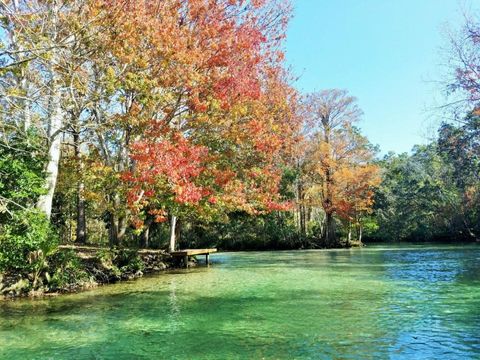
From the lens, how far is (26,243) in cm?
1139

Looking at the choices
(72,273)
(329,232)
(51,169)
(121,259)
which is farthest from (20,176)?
(329,232)

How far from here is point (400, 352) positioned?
19.9ft

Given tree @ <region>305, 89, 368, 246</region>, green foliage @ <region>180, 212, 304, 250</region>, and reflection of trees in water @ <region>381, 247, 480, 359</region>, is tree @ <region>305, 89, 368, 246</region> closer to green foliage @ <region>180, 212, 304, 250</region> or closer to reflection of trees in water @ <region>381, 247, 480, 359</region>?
green foliage @ <region>180, 212, 304, 250</region>

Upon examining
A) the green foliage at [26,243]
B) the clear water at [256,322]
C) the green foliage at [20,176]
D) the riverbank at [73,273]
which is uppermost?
the green foliage at [20,176]

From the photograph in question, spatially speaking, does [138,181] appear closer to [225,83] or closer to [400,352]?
[225,83]

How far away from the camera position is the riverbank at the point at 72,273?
11758 millimetres

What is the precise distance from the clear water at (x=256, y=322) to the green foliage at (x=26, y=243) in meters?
1.14

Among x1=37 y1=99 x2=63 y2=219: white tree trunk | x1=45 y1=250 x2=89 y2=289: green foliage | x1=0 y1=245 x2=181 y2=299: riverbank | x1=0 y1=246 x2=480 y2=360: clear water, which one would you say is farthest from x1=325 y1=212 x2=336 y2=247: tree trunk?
x1=37 y1=99 x2=63 y2=219: white tree trunk

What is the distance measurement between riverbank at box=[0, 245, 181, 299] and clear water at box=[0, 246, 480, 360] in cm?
73

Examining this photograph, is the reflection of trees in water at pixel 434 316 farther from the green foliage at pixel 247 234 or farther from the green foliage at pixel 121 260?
the green foliage at pixel 247 234

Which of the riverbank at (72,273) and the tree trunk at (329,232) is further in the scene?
the tree trunk at (329,232)

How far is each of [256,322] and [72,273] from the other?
723cm

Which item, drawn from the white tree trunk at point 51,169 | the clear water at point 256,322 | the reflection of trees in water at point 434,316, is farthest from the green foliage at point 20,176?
the reflection of trees in water at point 434,316

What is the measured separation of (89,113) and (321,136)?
23820 millimetres
